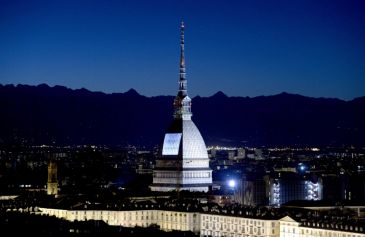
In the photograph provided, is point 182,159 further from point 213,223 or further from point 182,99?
point 213,223

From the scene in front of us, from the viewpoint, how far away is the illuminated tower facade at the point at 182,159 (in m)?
144

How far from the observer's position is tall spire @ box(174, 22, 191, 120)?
146625 mm

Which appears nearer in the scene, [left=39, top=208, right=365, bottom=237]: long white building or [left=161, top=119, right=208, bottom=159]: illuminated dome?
[left=39, top=208, right=365, bottom=237]: long white building

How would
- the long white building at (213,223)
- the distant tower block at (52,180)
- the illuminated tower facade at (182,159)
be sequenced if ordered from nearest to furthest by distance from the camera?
the long white building at (213,223)
the distant tower block at (52,180)
the illuminated tower facade at (182,159)

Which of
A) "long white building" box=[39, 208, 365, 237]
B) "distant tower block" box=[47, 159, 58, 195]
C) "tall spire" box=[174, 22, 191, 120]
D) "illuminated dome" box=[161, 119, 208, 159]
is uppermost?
"tall spire" box=[174, 22, 191, 120]

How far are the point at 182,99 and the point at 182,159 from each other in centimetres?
793

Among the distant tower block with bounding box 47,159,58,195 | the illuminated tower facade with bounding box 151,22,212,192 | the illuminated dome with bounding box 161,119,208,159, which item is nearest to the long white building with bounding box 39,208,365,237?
the distant tower block with bounding box 47,159,58,195

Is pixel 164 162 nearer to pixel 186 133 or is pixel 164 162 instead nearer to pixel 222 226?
pixel 186 133

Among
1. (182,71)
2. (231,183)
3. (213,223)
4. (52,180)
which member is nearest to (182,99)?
(182,71)

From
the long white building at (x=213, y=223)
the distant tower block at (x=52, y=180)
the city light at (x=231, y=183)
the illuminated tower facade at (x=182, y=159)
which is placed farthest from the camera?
the city light at (x=231, y=183)

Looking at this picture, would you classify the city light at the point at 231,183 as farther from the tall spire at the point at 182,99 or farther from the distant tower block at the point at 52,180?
the distant tower block at the point at 52,180

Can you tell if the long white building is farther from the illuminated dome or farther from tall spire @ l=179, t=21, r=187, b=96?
tall spire @ l=179, t=21, r=187, b=96

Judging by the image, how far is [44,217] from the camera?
4215 inches

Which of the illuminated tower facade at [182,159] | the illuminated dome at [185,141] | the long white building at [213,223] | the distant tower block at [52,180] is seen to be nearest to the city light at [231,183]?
the illuminated tower facade at [182,159]
